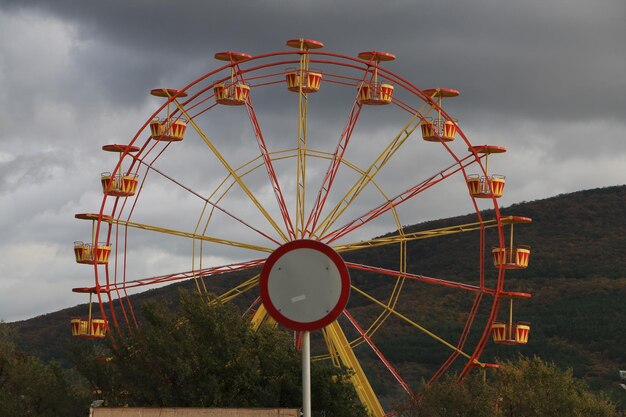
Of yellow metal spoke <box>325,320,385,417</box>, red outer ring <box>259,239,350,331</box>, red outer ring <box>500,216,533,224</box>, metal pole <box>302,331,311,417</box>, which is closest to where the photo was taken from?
red outer ring <box>259,239,350,331</box>

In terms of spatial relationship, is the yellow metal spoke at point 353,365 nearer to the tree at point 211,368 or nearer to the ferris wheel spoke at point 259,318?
the tree at point 211,368

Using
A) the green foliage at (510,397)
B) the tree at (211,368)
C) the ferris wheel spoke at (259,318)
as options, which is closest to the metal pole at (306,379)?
the tree at (211,368)

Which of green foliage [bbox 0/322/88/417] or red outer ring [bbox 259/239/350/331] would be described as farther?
green foliage [bbox 0/322/88/417]

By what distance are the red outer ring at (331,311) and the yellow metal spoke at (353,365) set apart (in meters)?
22.2

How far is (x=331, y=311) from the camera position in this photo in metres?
21.5

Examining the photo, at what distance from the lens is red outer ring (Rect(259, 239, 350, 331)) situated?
21453 mm

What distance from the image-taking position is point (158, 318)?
49.8 metres

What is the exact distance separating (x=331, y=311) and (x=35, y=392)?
34.7 metres

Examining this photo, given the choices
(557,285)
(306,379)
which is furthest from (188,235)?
(557,285)

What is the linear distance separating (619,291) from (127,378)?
70.0 metres

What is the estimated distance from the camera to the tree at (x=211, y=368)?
4419cm

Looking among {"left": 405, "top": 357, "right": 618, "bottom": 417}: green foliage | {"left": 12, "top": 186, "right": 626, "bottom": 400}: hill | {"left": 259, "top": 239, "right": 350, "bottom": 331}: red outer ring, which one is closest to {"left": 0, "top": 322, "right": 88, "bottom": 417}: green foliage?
{"left": 405, "top": 357, "right": 618, "bottom": 417}: green foliage

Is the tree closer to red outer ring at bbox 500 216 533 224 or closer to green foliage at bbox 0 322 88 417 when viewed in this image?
green foliage at bbox 0 322 88 417

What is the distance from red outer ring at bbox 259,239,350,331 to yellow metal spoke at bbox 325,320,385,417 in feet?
72.8
